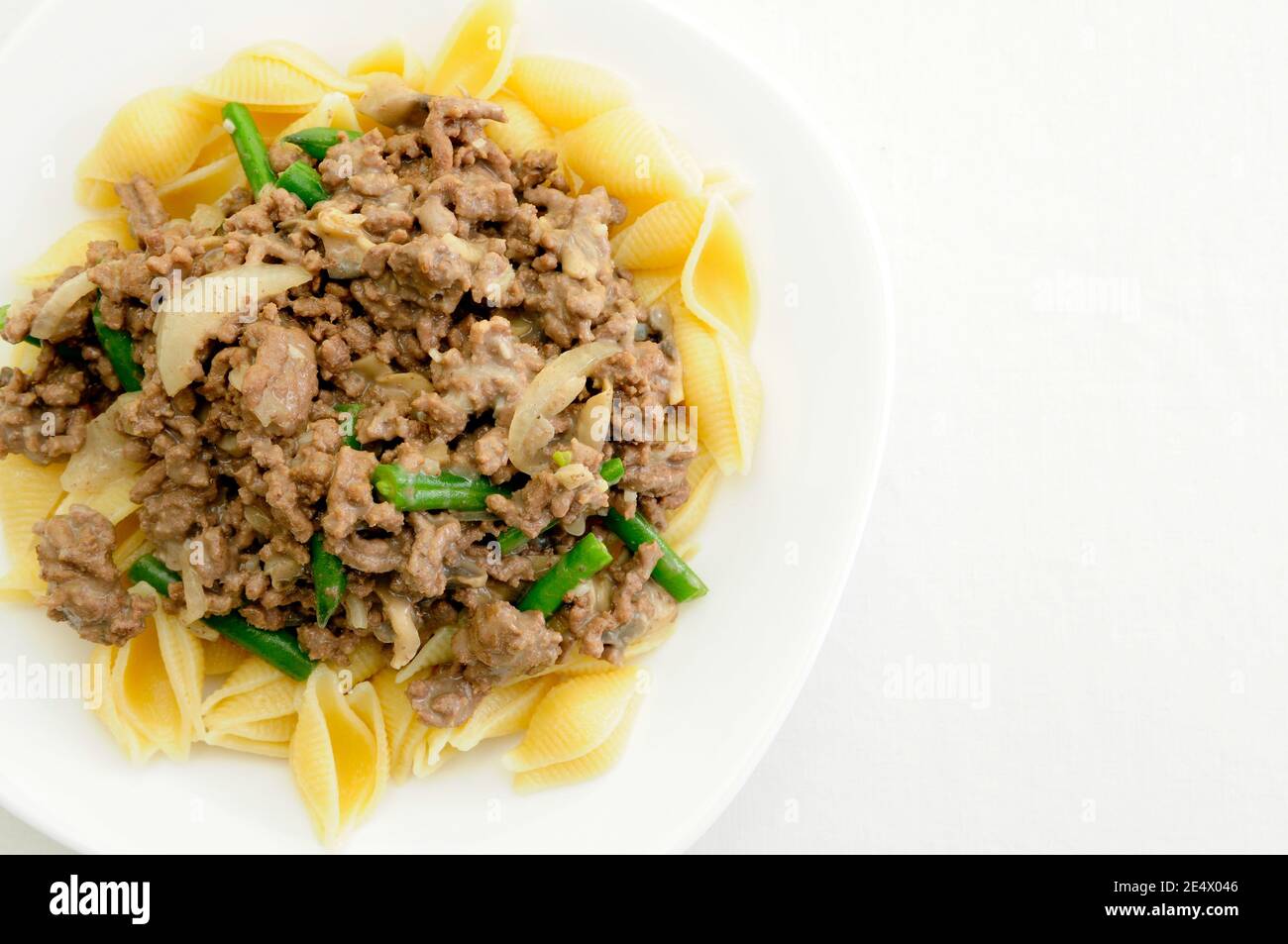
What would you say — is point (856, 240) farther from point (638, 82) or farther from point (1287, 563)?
point (1287, 563)

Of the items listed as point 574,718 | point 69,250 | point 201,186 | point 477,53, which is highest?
point 477,53

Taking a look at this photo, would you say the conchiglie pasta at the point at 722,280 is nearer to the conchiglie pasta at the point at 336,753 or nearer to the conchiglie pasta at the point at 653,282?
the conchiglie pasta at the point at 653,282

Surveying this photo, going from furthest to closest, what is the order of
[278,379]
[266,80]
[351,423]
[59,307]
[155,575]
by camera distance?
[266,80] → [155,575] → [59,307] → [351,423] → [278,379]

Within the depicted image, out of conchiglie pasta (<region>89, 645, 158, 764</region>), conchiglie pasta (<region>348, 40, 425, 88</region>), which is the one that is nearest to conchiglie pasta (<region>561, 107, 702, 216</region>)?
conchiglie pasta (<region>348, 40, 425, 88</region>)

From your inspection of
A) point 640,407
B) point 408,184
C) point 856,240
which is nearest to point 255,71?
point 408,184

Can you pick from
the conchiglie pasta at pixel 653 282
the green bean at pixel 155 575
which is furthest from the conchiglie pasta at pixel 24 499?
A: the conchiglie pasta at pixel 653 282

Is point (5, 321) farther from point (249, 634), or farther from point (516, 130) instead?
point (516, 130)

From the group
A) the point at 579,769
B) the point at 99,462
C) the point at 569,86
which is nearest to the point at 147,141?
the point at 99,462
